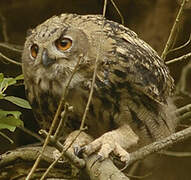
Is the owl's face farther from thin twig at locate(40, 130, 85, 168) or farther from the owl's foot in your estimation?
thin twig at locate(40, 130, 85, 168)

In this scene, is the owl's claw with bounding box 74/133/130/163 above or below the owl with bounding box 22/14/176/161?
below

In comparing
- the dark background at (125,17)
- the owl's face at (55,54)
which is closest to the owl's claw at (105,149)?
the owl's face at (55,54)

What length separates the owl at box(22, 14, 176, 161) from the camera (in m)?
2.35

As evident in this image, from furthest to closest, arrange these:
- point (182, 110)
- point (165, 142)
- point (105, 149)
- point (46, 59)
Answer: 1. point (182, 110)
2. point (46, 59)
3. point (105, 149)
4. point (165, 142)

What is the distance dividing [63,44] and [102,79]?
25 cm

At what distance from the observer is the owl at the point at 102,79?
2.35 metres

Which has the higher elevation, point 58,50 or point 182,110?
point 58,50

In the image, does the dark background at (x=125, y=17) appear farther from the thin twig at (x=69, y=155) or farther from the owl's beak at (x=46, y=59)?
the thin twig at (x=69, y=155)

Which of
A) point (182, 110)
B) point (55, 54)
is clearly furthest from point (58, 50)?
point (182, 110)

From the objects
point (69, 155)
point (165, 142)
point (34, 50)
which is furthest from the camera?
point (34, 50)

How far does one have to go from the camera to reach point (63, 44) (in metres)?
2.37

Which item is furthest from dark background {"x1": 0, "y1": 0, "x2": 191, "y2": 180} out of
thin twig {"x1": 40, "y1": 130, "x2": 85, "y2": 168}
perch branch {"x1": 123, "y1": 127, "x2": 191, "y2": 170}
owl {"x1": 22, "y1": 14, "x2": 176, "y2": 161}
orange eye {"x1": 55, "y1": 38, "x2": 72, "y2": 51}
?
thin twig {"x1": 40, "y1": 130, "x2": 85, "y2": 168}

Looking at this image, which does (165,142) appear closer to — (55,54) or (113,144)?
(113,144)

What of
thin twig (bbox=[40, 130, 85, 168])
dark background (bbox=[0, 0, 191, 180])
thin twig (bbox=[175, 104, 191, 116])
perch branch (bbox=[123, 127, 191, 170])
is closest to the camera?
thin twig (bbox=[40, 130, 85, 168])
